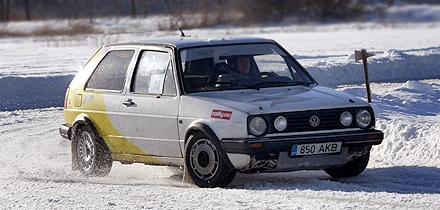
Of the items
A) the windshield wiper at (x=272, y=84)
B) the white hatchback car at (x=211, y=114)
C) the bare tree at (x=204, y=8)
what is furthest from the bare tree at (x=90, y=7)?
the windshield wiper at (x=272, y=84)

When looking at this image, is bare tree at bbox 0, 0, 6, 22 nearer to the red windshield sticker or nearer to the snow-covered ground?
the snow-covered ground

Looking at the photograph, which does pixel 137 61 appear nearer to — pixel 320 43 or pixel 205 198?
pixel 205 198

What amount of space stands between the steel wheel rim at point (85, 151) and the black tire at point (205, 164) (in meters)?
1.66

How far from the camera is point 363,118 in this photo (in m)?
7.53

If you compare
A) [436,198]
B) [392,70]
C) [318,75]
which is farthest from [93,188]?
[392,70]

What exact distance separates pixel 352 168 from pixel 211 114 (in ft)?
4.97

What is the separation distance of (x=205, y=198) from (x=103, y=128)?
91.7 inches

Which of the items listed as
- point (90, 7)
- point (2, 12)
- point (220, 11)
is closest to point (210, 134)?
point (220, 11)

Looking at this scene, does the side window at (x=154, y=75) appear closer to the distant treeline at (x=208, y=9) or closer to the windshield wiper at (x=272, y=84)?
the windshield wiper at (x=272, y=84)

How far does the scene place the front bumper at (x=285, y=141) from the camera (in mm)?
6977

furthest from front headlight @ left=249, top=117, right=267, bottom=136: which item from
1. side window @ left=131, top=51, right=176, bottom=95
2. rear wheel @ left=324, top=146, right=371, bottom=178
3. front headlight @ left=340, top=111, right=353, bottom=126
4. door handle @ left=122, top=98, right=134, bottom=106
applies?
door handle @ left=122, top=98, right=134, bottom=106

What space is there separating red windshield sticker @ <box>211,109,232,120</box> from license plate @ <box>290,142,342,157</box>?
0.61m

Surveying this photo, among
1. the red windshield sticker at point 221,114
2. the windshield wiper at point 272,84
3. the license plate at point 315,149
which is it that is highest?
the windshield wiper at point 272,84

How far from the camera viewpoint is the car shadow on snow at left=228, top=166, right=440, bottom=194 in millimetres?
7094
